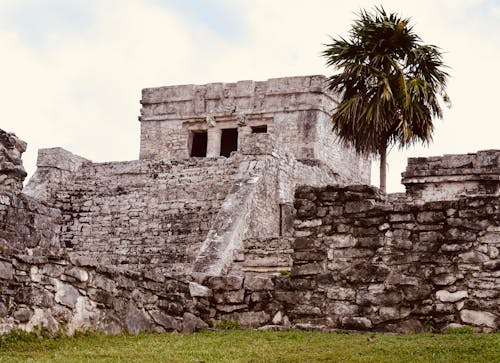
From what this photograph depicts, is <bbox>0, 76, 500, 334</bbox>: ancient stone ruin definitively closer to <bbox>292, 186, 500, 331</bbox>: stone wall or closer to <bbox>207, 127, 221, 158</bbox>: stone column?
<bbox>292, 186, 500, 331</bbox>: stone wall

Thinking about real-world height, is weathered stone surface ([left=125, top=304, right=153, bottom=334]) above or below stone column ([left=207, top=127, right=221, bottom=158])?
below

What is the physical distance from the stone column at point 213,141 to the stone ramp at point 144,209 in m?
6.06

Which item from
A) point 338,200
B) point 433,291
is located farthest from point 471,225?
point 338,200

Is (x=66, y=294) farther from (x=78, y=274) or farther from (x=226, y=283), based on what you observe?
(x=226, y=283)

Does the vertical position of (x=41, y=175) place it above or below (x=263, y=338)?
above

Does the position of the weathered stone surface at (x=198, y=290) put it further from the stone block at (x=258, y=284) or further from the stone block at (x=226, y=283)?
the stone block at (x=258, y=284)

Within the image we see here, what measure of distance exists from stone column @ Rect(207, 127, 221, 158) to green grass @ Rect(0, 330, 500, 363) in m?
15.6

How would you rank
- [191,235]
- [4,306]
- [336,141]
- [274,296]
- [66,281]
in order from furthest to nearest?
[336,141] → [191,235] → [274,296] → [66,281] → [4,306]

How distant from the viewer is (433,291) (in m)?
8.60

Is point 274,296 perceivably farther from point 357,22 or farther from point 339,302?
point 357,22

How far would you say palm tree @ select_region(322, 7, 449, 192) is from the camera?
61.1 ft

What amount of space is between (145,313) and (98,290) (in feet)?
2.47

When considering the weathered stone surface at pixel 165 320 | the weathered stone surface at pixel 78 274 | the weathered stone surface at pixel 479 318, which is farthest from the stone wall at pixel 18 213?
the weathered stone surface at pixel 479 318

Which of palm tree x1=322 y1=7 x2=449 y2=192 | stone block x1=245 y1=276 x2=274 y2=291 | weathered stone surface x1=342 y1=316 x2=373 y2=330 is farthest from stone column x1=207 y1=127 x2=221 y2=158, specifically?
weathered stone surface x1=342 y1=316 x2=373 y2=330
